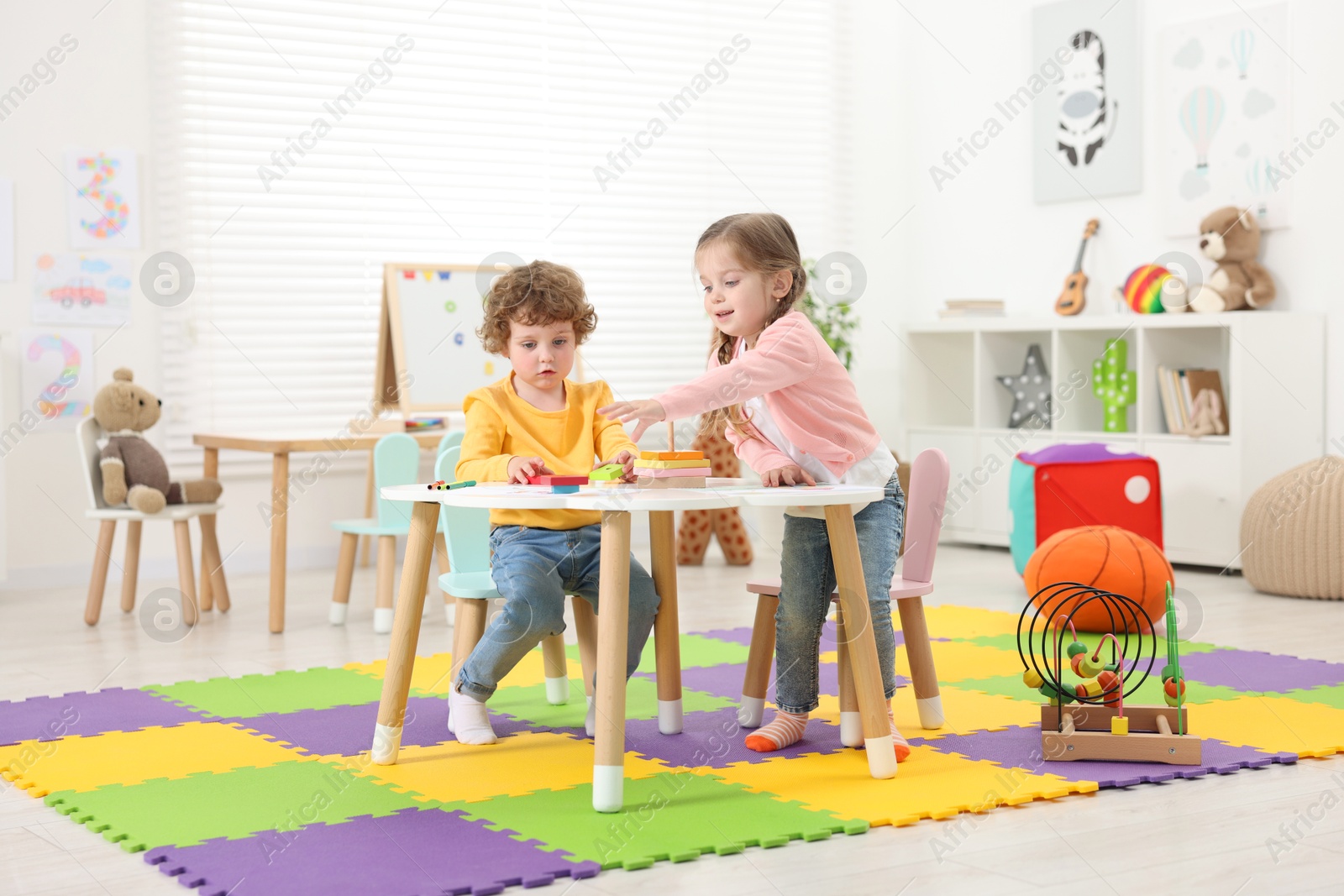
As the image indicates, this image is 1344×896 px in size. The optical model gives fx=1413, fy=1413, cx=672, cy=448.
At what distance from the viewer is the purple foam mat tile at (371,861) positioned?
73.7 inches

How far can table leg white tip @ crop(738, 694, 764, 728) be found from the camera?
9.09 feet

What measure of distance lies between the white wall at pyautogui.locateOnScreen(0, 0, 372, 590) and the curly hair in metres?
2.40

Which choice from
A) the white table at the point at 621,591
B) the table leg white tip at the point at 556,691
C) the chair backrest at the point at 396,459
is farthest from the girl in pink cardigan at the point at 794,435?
the chair backrest at the point at 396,459

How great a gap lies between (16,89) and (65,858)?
145 inches

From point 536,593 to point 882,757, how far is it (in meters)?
0.67

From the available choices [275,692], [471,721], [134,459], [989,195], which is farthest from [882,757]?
[989,195]

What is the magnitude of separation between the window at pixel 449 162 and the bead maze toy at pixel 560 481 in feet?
10.5

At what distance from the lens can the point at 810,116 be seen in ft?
21.9

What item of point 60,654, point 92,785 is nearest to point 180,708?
point 92,785

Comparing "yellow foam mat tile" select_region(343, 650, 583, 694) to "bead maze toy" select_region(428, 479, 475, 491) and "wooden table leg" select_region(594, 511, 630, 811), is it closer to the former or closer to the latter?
"bead maze toy" select_region(428, 479, 475, 491)

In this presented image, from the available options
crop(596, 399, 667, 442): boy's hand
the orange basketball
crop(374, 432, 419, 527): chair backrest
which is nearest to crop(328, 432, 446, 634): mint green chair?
crop(374, 432, 419, 527): chair backrest

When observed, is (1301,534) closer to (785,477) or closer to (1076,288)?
(1076,288)

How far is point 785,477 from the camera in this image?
246 centimetres

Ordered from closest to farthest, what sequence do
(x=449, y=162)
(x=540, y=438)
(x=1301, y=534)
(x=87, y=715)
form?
(x=540, y=438), (x=87, y=715), (x=1301, y=534), (x=449, y=162)
